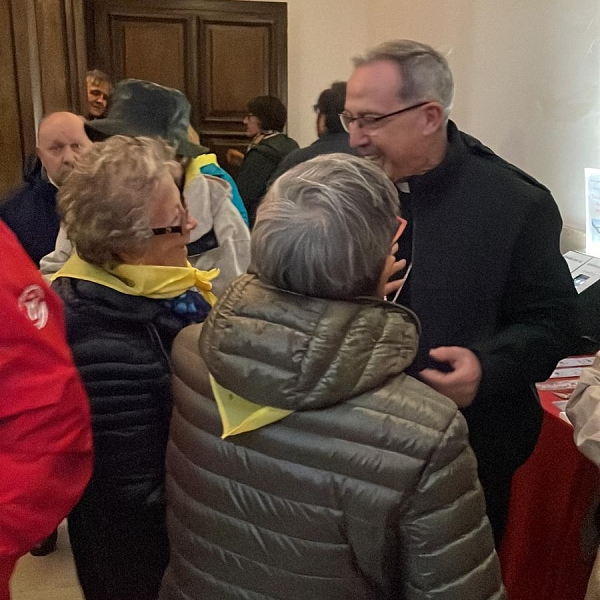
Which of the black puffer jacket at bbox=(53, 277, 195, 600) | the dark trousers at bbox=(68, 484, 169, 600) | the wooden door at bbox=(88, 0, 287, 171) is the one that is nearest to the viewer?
the black puffer jacket at bbox=(53, 277, 195, 600)

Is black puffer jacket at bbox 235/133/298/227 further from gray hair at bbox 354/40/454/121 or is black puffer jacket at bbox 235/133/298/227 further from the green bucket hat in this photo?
gray hair at bbox 354/40/454/121

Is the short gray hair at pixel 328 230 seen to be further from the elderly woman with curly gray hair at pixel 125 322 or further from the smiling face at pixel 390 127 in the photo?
the smiling face at pixel 390 127

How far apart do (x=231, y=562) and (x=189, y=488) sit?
0.41ft

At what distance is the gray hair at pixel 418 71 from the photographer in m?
1.43

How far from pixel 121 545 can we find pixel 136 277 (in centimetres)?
54

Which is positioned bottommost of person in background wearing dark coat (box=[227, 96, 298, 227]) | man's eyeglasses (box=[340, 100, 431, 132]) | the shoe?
the shoe

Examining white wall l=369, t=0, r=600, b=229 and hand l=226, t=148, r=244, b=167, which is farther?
hand l=226, t=148, r=244, b=167

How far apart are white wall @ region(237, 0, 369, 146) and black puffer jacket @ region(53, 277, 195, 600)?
159 inches

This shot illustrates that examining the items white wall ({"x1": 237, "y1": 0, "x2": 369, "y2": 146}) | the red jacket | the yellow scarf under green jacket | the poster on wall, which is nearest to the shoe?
the yellow scarf under green jacket

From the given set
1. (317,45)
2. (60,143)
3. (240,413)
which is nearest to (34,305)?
(240,413)

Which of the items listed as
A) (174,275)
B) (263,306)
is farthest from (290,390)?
(174,275)

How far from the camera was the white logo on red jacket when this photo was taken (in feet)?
2.84

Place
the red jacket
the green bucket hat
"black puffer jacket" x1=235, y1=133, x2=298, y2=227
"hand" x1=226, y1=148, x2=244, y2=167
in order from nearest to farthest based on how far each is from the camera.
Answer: the red jacket → the green bucket hat → "black puffer jacket" x1=235, y1=133, x2=298, y2=227 → "hand" x1=226, y1=148, x2=244, y2=167

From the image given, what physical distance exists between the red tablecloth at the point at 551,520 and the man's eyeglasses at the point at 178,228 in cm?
103
